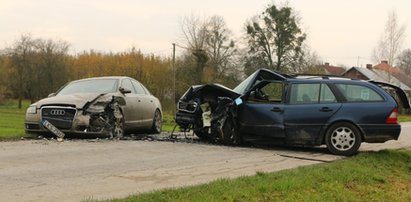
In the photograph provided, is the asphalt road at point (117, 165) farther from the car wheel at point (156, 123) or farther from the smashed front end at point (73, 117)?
the car wheel at point (156, 123)

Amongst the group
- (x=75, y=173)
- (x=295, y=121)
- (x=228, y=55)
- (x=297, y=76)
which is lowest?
(x=75, y=173)

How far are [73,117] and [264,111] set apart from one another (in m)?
4.05

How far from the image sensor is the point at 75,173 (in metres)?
6.95

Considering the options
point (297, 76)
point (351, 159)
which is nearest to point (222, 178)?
point (351, 159)

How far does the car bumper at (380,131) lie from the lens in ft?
31.3

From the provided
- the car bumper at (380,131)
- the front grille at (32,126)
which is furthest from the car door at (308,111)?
the front grille at (32,126)

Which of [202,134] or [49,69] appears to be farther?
[49,69]

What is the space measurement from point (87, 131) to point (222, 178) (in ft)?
16.2

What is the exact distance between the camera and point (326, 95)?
998 cm

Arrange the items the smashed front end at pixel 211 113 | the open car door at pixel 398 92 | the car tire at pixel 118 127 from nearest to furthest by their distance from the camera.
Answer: the open car door at pixel 398 92 → the smashed front end at pixel 211 113 → the car tire at pixel 118 127

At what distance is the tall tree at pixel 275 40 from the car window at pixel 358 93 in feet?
146

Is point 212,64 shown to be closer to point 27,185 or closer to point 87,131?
point 87,131

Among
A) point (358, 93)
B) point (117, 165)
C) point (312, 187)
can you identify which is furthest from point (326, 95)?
point (117, 165)

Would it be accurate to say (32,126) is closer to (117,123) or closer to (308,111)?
(117,123)
